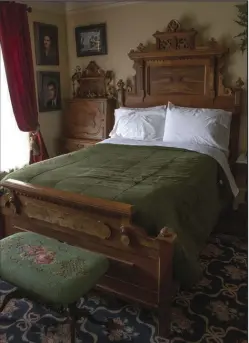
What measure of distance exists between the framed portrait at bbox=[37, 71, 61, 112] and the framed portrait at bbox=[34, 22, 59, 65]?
0.13 metres

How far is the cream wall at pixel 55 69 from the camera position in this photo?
3.68 m

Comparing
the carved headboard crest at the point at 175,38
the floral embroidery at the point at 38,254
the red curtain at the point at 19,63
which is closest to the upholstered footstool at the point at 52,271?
the floral embroidery at the point at 38,254

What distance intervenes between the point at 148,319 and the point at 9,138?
2.34m

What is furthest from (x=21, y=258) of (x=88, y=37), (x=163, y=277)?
(x=88, y=37)

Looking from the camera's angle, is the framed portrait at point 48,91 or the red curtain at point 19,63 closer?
the red curtain at point 19,63

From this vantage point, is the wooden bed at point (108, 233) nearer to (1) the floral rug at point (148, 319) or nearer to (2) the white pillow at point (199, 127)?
(1) the floral rug at point (148, 319)

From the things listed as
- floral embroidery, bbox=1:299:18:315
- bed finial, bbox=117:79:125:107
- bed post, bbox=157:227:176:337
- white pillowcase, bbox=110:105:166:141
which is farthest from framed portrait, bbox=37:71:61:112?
bed post, bbox=157:227:176:337

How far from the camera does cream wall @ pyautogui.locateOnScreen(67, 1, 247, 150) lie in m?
3.15

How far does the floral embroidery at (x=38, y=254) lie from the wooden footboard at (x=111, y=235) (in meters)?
0.26

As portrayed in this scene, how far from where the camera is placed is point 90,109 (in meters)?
3.79

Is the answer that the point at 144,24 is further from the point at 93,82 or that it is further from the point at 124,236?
the point at 124,236

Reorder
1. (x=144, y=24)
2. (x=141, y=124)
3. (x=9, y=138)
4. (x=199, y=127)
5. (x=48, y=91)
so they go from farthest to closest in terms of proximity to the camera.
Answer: (x=48, y=91) → (x=144, y=24) → (x=9, y=138) → (x=141, y=124) → (x=199, y=127)

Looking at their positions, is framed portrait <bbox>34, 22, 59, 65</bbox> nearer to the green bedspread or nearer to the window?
the window

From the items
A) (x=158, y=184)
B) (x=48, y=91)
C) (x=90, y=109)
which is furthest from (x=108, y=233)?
(x=48, y=91)
